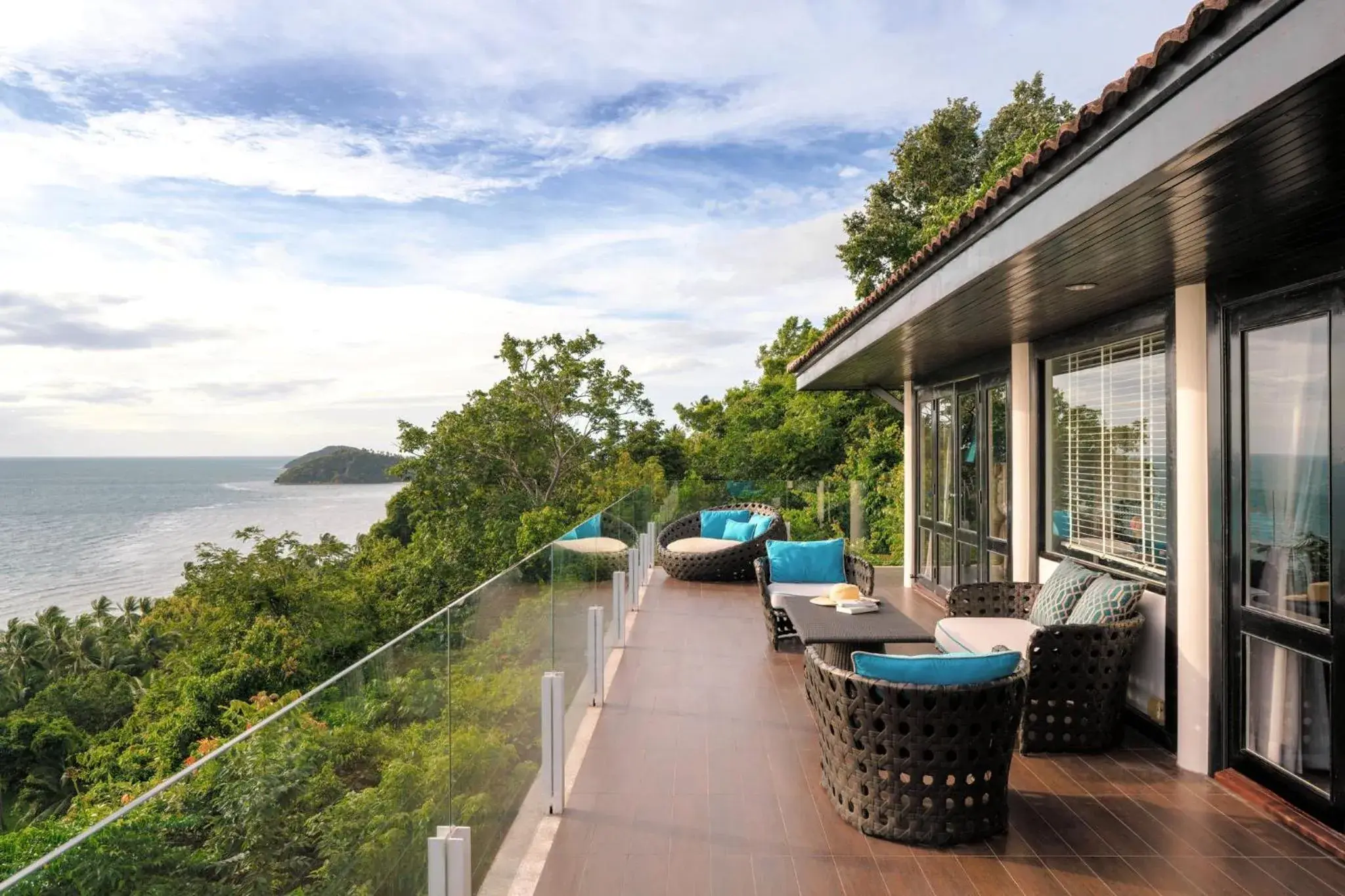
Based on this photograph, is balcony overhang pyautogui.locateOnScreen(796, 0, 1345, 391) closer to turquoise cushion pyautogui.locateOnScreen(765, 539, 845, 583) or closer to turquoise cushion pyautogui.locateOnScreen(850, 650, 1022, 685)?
turquoise cushion pyautogui.locateOnScreen(850, 650, 1022, 685)

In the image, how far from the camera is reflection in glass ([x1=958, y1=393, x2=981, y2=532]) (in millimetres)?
8445

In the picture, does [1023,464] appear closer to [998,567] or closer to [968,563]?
[998,567]

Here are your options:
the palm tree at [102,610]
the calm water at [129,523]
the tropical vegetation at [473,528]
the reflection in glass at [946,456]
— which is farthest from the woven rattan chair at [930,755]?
the calm water at [129,523]

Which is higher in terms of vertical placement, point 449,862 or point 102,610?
point 449,862

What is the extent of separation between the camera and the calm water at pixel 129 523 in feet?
180

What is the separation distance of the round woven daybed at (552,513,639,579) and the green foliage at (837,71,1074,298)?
15.9 meters

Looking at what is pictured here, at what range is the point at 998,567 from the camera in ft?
25.6

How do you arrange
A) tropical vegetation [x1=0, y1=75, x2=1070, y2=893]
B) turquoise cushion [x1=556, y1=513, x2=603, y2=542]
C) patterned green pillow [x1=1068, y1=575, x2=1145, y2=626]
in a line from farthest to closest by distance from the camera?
tropical vegetation [x1=0, y1=75, x2=1070, y2=893]
turquoise cushion [x1=556, y1=513, x2=603, y2=542]
patterned green pillow [x1=1068, y1=575, x2=1145, y2=626]

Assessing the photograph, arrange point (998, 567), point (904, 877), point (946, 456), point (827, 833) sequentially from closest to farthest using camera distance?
point (904, 877), point (827, 833), point (998, 567), point (946, 456)

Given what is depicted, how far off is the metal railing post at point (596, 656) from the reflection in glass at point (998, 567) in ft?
12.0

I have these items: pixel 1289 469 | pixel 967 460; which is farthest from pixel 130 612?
pixel 1289 469

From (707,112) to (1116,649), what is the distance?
38.4 ft

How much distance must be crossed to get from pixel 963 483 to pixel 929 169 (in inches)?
703

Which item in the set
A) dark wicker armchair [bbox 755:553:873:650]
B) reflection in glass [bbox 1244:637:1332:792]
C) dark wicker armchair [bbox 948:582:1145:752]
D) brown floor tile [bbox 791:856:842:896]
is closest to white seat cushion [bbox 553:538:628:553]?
dark wicker armchair [bbox 755:553:873:650]
